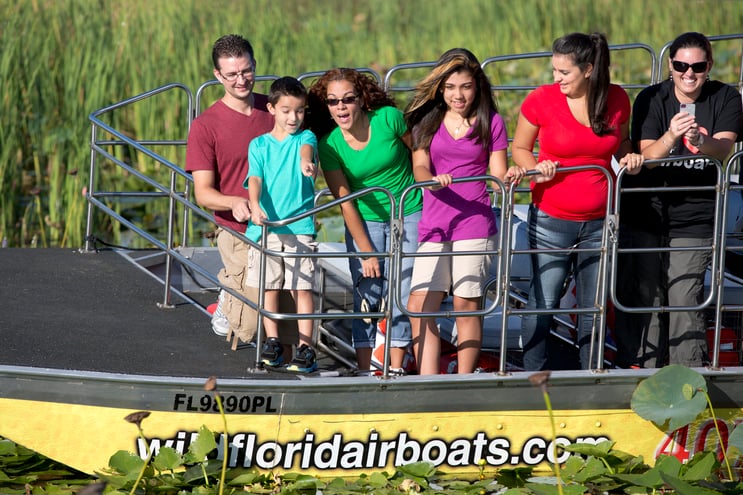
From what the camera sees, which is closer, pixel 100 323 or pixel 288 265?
pixel 288 265

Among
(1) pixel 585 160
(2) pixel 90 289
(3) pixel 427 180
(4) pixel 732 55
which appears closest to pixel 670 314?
(1) pixel 585 160

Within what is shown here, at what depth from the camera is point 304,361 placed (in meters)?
5.75

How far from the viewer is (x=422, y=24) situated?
1452 centimetres

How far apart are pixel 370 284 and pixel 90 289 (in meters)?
2.02

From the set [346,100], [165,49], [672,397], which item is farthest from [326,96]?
[165,49]

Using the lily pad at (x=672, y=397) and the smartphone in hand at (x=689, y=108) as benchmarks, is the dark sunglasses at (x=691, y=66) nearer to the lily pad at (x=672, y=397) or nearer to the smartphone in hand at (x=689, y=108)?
the smartphone in hand at (x=689, y=108)

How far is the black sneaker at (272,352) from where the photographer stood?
5.71m

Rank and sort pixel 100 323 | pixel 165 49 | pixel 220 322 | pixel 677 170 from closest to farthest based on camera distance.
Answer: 1. pixel 677 170
2. pixel 220 322
3. pixel 100 323
4. pixel 165 49

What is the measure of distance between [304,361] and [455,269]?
33.5 inches

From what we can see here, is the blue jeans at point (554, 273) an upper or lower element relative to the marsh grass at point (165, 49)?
lower

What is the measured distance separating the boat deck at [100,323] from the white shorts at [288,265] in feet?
1.43

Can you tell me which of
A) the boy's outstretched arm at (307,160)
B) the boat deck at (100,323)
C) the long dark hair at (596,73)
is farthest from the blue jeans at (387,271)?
the long dark hair at (596,73)

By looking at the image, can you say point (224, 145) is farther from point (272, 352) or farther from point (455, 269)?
point (455, 269)

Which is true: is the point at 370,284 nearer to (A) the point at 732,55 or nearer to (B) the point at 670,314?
(B) the point at 670,314
